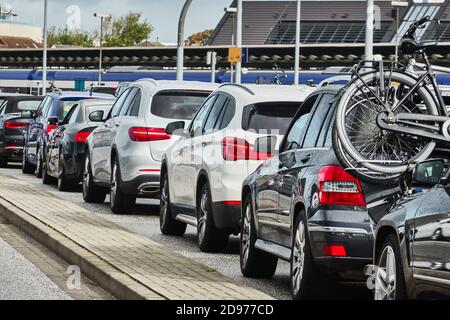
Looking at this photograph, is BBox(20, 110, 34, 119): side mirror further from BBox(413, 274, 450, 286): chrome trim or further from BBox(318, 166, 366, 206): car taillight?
BBox(413, 274, 450, 286): chrome trim

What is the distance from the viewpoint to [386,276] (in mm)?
8531

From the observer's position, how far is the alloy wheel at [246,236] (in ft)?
40.0

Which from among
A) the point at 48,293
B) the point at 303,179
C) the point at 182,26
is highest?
the point at 182,26

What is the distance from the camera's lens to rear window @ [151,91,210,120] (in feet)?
61.5

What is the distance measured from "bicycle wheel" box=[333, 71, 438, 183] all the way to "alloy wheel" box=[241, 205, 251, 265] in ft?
7.50

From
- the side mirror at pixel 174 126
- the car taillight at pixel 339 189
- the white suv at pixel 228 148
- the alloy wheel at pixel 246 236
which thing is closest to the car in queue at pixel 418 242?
the car taillight at pixel 339 189

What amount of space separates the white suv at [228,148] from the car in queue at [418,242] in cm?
464

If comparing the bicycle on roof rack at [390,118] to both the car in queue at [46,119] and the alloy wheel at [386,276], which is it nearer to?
the alloy wheel at [386,276]

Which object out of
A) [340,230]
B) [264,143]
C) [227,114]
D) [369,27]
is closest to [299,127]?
[264,143]
